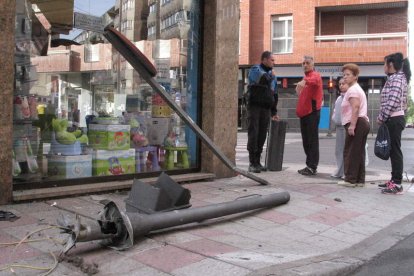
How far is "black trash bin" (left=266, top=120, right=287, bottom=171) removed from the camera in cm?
906

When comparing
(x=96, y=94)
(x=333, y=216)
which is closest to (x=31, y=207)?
(x=96, y=94)

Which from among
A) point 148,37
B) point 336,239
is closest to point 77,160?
point 148,37

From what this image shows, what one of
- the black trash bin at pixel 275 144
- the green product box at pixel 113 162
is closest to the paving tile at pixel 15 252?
the green product box at pixel 113 162

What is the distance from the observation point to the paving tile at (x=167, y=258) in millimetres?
3797

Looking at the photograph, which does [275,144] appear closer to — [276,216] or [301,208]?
[301,208]

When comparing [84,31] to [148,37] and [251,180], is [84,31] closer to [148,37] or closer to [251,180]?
[148,37]

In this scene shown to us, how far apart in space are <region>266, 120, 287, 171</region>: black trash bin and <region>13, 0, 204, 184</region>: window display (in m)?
1.79

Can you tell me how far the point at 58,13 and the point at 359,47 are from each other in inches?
1040

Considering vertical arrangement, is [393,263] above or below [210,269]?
below

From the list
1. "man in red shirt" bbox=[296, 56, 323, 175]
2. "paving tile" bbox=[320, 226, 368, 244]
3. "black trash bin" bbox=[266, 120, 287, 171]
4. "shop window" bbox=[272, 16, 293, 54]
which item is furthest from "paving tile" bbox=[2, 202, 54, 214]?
"shop window" bbox=[272, 16, 293, 54]

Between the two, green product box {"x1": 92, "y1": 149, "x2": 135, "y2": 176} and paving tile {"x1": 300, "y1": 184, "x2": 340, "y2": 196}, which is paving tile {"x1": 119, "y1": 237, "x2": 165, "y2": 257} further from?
paving tile {"x1": 300, "y1": 184, "x2": 340, "y2": 196}

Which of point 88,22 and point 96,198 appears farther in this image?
point 88,22

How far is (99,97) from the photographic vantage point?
6750 millimetres

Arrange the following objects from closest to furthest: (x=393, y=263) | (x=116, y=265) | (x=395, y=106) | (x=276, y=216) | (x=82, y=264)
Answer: (x=82, y=264) → (x=116, y=265) → (x=393, y=263) → (x=276, y=216) → (x=395, y=106)
